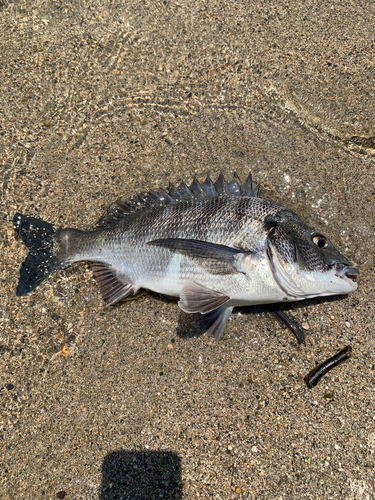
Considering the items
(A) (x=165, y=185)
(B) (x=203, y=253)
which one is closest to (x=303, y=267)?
(B) (x=203, y=253)

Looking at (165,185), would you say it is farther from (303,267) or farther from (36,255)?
(303,267)

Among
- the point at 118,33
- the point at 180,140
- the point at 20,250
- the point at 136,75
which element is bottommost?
the point at 20,250

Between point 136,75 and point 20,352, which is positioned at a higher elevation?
point 136,75

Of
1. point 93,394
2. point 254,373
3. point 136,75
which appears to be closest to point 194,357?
point 254,373

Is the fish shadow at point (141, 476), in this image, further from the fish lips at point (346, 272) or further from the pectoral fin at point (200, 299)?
the fish lips at point (346, 272)

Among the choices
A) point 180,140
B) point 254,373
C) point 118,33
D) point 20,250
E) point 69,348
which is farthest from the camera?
point 118,33

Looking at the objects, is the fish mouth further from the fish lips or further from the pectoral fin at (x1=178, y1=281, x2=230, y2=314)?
the pectoral fin at (x1=178, y1=281, x2=230, y2=314)

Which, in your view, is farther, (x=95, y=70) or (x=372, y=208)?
(x=95, y=70)

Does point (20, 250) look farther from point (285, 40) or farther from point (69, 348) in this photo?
point (285, 40)

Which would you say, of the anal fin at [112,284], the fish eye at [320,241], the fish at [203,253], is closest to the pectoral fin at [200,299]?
the fish at [203,253]
